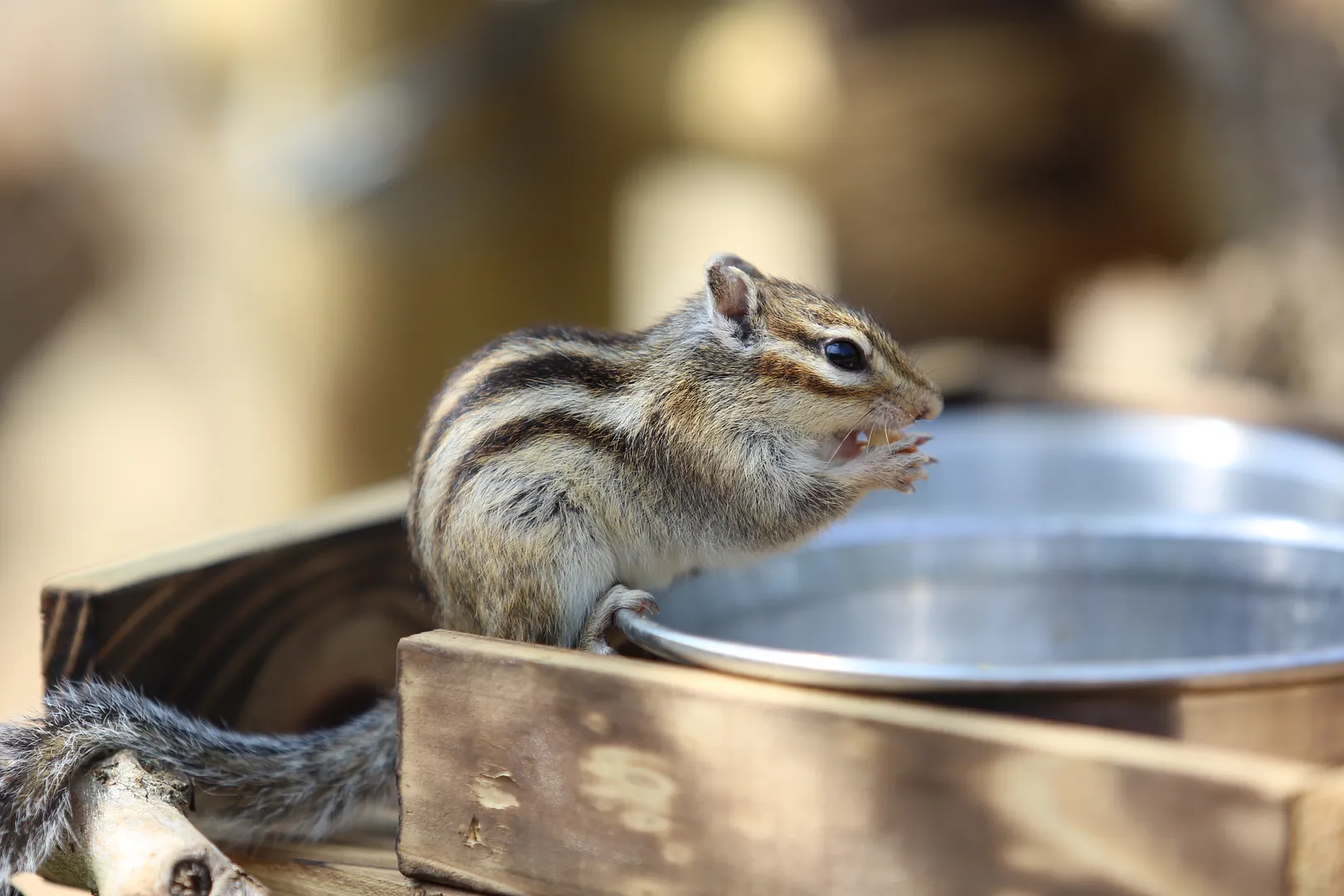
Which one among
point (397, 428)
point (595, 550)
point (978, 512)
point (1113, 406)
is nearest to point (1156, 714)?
point (595, 550)

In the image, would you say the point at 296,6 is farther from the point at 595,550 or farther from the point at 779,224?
the point at 595,550

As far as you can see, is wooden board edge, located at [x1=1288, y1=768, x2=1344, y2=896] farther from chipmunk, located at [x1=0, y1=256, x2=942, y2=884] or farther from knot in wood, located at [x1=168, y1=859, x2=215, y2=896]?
knot in wood, located at [x1=168, y1=859, x2=215, y2=896]

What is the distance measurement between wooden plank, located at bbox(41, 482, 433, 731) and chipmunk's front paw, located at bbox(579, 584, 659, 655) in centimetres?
42

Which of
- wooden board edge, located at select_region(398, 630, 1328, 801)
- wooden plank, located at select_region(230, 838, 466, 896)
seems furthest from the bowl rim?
wooden plank, located at select_region(230, 838, 466, 896)

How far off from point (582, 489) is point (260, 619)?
0.41 metres

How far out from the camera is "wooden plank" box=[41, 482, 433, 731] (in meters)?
1.45

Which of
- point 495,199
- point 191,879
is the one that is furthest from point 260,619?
point 495,199

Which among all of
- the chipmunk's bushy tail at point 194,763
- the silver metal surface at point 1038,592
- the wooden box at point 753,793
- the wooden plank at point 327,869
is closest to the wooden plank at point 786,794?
the wooden box at point 753,793

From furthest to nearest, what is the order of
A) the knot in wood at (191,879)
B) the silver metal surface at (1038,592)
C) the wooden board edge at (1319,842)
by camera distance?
1. the silver metal surface at (1038,592)
2. the knot in wood at (191,879)
3. the wooden board edge at (1319,842)

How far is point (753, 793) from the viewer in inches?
39.5

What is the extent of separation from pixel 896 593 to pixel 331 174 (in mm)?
3367

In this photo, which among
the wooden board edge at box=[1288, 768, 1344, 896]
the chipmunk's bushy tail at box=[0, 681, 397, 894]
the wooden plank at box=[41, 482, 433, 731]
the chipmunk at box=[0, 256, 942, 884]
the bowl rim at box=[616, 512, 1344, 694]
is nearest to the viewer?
the wooden board edge at box=[1288, 768, 1344, 896]

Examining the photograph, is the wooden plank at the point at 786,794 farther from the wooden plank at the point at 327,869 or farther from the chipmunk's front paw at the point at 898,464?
the chipmunk's front paw at the point at 898,464

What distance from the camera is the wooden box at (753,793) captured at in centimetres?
83
